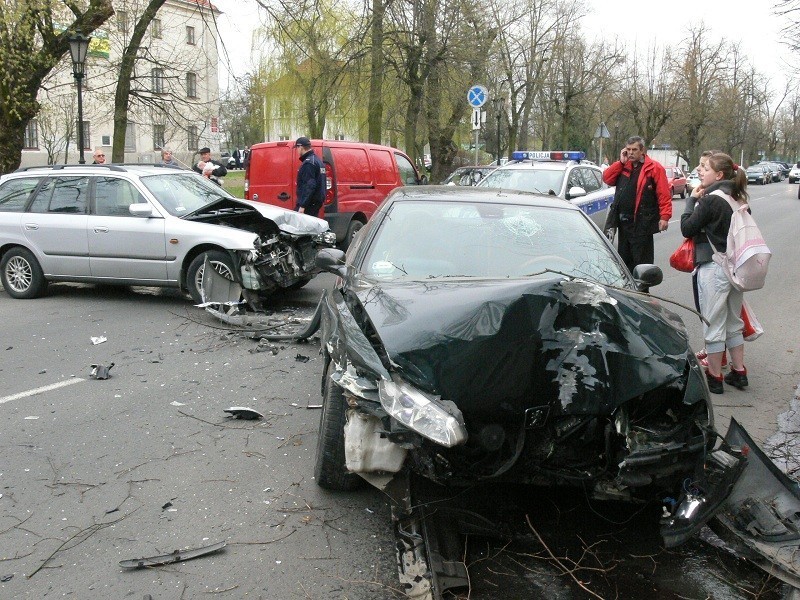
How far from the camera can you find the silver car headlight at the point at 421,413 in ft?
10.5

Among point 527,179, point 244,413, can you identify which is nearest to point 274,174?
point 527,179

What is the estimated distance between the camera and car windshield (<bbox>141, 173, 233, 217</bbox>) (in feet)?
32.9

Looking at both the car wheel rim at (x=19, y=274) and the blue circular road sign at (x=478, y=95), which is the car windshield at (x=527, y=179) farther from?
the car wheel rim at (x=19, y=274)

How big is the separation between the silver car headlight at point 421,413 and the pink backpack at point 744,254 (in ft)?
12.7

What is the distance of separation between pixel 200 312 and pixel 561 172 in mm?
6978

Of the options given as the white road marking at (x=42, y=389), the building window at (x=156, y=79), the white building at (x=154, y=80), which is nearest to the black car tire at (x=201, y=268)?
the white road marking at (x=42, y=389)

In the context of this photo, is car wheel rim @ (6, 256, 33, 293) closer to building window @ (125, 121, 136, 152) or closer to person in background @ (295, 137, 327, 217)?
person in background @ (295, 137, 327, 217)

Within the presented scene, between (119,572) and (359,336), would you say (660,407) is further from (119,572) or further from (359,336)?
(119,572)

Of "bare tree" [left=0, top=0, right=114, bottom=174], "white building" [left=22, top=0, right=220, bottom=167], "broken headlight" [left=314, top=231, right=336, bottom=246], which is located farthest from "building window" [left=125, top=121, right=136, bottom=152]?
"broken headlight" [left=314, top=231, right=336, bottom=246]

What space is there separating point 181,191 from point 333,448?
278 inches

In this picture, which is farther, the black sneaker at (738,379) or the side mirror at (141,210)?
the side mirror at (141,210)

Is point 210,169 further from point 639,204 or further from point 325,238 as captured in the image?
point 639,204

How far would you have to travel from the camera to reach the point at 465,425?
3344 mm

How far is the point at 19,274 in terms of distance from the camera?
35.1 ft
